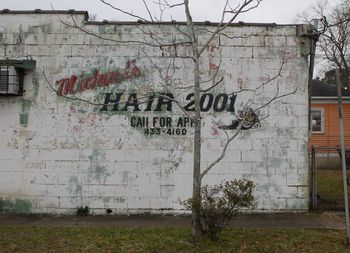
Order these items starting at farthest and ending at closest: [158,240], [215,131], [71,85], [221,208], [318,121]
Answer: [318,121] < [71,85] < [215,131] < [158,240] < [221,208]

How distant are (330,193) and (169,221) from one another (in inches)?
205

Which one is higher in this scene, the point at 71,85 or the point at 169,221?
the point at 71,85

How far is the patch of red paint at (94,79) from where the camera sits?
34.8 ft

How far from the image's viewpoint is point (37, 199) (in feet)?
34.3

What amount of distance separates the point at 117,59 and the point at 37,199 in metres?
3.66

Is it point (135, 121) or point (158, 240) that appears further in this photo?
point (135, 121)

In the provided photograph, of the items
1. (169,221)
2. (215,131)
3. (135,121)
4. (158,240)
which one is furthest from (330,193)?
(158,240)

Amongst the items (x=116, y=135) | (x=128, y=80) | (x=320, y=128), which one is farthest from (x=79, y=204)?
(x=320, y=128)

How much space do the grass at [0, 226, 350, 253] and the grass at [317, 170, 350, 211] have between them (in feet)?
8.29

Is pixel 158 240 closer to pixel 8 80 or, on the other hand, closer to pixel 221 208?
pixel 221 208

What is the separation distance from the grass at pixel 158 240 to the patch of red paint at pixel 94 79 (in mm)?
3331

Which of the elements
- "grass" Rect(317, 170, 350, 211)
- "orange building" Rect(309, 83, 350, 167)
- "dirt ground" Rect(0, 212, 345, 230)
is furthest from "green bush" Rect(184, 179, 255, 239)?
"orange building" Rect(309, 83, 350, 167)

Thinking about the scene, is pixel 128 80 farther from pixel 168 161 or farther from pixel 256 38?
pixel 256 38

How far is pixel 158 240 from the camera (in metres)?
7.63
